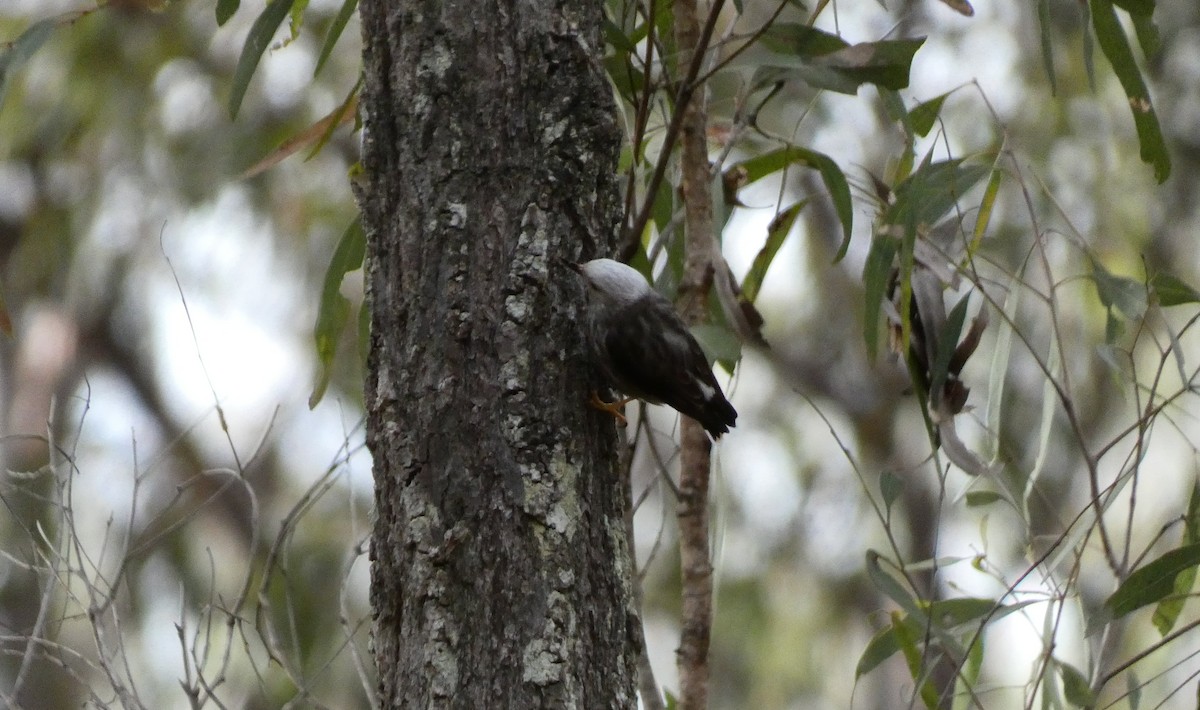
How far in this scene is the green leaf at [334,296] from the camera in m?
2.77

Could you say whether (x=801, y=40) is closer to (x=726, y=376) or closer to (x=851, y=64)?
(x=851, y=64)

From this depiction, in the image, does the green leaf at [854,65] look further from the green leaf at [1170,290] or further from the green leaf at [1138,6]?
the green leaf at [1170,290]

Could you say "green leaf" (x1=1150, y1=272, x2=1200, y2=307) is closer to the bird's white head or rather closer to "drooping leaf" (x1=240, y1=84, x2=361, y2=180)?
the bird's white head

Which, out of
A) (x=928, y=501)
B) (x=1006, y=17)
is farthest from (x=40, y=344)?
(x=1006, y=17)

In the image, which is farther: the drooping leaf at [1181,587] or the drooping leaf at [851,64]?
the drooping leaf at [1181,587]

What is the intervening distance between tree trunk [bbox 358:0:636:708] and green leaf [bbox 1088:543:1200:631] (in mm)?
1205

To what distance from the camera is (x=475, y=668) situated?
5.76 feet

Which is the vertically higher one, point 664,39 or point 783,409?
point 783,409

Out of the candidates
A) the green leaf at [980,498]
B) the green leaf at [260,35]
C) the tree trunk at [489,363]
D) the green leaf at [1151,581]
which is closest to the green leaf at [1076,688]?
the green leaf at [1151,581]

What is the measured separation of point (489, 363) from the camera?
6.26 ft

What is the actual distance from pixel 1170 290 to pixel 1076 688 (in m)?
0.94

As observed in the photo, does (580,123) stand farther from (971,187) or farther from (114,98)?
(114,98)

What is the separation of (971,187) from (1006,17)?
15.2 ft

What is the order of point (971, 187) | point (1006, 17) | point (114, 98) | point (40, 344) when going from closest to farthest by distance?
point (971, 187), point (114, 98), point (1006, 17), point (40, 344)
